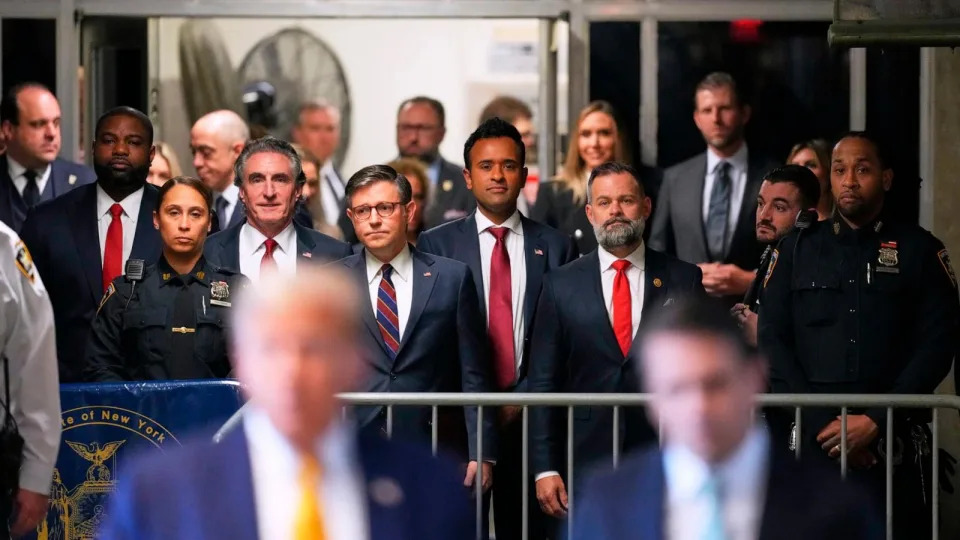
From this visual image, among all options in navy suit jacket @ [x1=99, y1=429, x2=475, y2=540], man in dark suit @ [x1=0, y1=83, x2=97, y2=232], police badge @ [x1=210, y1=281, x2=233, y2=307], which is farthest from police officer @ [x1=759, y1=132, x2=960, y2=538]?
navy suit jacket @ [x1=99, y1=429, x2=475, y2=540]

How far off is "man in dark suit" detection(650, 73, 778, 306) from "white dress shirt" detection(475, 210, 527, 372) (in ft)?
4.97

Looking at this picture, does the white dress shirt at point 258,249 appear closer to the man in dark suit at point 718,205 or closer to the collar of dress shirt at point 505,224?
the collar of dress shirt at point 505,224

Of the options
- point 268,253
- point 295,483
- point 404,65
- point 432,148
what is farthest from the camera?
point 404,65

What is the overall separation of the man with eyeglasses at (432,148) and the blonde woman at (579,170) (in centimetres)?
90

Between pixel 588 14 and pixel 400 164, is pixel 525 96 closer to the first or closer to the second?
pixel 588 14

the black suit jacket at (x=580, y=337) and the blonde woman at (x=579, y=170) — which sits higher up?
the blonde woman at (x=579, y=170)

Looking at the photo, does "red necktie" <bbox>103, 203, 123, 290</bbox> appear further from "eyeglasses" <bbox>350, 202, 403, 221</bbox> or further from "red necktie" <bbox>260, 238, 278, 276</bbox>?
"eyeglasses" <bbox>350, 202, 403, 221</bbox>

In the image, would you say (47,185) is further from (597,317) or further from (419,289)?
(597,317)

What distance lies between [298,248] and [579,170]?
1903mm

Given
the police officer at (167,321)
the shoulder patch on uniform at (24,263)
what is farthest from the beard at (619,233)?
the shoulder patch on uniform at (24,263)

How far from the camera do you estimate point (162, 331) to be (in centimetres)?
769

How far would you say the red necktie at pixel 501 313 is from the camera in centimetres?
822

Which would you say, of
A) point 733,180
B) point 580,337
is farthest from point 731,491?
point 733,180

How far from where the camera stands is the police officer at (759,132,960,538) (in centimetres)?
788
